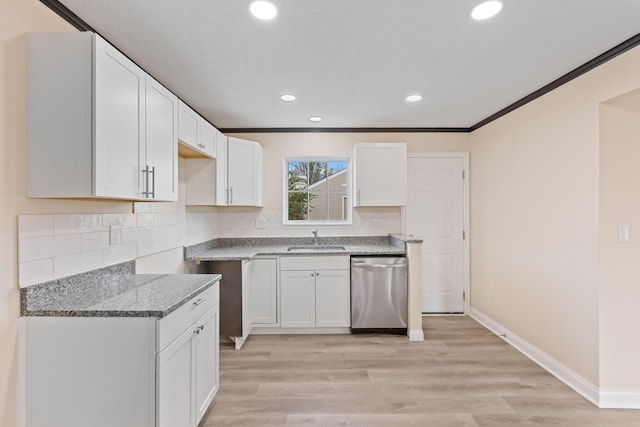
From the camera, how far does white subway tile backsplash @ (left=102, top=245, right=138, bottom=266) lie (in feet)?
6.60

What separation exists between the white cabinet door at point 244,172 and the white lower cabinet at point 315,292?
88cm

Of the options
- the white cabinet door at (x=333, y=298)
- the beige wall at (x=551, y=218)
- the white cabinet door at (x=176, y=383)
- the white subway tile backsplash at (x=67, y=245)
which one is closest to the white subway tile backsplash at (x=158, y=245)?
the white subway tile backsplash at (x=67, y=245)

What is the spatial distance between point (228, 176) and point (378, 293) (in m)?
2.10

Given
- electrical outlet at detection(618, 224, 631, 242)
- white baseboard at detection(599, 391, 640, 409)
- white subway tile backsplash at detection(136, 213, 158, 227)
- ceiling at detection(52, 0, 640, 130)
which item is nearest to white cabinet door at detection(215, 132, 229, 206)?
ceiling at detection(52, 0, 640, 130)

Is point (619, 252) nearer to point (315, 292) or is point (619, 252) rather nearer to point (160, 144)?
point (315, 292)

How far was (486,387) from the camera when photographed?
7.98 feet

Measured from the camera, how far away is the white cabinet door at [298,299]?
344 centimetres

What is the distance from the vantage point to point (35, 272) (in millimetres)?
1519

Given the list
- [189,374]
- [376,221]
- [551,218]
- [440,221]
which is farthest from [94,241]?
[440,221]

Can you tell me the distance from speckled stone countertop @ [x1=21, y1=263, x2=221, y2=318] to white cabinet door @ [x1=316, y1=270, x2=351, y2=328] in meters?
1.51

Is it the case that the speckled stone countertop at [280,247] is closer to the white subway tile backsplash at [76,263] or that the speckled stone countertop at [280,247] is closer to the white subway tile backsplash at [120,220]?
the white subway tile backsplash at [120,220]

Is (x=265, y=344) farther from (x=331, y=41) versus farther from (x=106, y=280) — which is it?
(x=331, y=41)

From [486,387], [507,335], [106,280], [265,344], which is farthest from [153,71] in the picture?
[507,335]

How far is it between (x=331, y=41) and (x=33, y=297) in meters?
2.11
